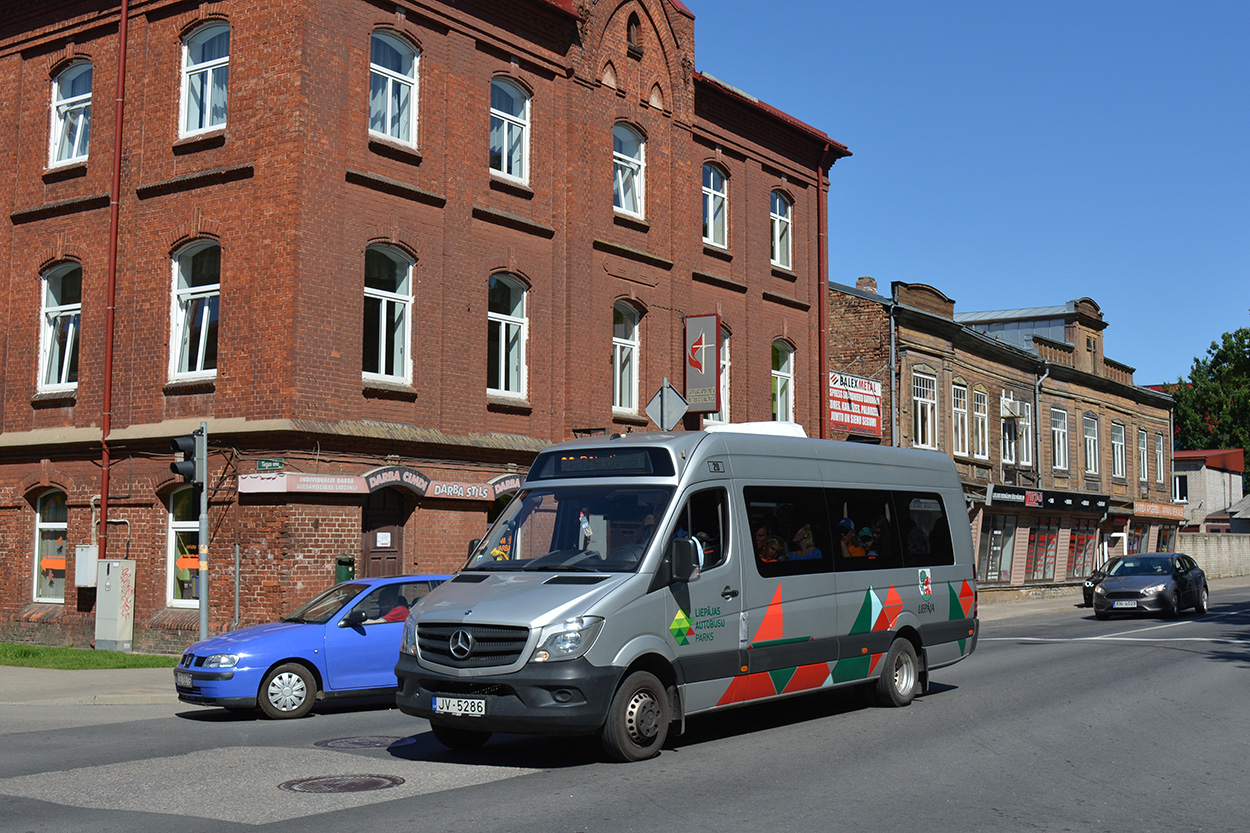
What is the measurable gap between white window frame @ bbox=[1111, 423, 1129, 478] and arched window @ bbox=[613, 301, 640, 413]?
31397 millimetres

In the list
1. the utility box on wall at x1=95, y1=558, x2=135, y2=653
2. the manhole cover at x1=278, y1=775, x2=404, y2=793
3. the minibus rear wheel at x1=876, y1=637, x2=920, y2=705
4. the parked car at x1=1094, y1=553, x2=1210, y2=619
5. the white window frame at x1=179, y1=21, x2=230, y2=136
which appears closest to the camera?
the manhole cover at x1=278, y1=775, x2=404, y2=793

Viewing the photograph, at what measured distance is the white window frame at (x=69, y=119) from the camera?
21734mm

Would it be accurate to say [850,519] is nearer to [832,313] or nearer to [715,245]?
[715,245]

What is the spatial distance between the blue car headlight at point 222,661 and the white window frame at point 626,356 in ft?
42.7

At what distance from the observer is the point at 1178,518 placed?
55.2 metres

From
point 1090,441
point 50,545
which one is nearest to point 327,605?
point 50,545

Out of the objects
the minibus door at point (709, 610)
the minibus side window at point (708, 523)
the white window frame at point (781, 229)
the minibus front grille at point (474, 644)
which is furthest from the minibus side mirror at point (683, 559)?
the white window frame at point (781, 229)

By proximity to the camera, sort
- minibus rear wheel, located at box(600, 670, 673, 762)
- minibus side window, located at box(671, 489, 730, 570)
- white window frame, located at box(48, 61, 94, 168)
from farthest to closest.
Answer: white window frame, located at box(48, 61, 94, 168) < minibus side window, located at box(671, 489, 730, 570) < minibus rear wheel, located at box(600, 670, 673, 762)

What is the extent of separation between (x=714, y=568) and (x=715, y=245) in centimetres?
1813

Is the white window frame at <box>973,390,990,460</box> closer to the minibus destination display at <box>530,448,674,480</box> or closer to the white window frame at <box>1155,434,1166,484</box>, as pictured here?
the white window frame at <box>1155,434,1166,484</box>

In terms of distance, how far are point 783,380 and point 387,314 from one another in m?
12.4

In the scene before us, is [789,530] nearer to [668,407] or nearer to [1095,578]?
[668,407]

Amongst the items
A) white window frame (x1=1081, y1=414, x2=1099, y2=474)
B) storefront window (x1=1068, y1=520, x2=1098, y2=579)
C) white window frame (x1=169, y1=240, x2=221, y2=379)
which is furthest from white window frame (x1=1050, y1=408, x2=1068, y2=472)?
white window frame (x1=169, y1=240, x2=221, y2=379)

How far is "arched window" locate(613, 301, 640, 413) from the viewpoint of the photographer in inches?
968
